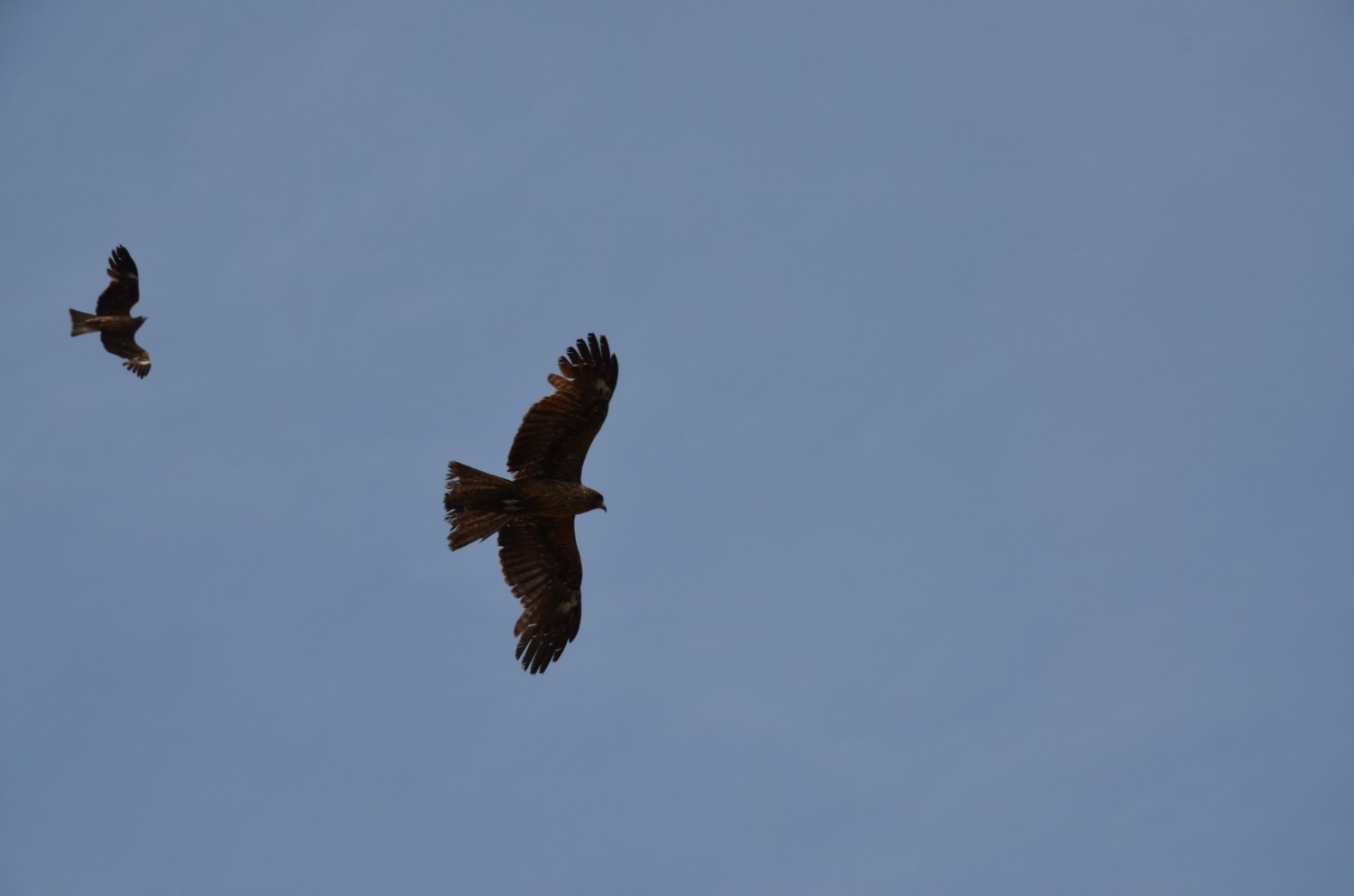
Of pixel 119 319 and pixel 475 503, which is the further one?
pixel 119 319

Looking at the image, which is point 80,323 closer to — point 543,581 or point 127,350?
point 127,350

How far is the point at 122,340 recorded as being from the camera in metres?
20.1

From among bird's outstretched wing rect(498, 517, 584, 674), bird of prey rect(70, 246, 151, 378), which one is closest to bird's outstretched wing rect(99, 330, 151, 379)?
bird of prey rect(70, 246, 151, 378)

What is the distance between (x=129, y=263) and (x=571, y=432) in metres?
8.94

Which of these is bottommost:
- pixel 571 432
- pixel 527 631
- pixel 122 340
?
pixel 527 631

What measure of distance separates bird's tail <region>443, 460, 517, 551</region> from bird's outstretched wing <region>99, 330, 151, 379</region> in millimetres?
7308

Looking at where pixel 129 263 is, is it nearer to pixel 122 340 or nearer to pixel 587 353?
pixel 122 340

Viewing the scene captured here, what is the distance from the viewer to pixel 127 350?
795 inches

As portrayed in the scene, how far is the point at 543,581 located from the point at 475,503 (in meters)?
2.24

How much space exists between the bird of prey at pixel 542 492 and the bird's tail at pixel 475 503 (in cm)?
1

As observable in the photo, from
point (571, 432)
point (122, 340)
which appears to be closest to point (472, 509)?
point (571, 432)

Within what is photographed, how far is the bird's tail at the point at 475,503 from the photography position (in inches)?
626

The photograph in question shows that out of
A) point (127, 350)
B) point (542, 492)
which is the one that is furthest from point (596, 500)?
point (127, 350)

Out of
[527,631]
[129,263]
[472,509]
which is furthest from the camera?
[129,263]
